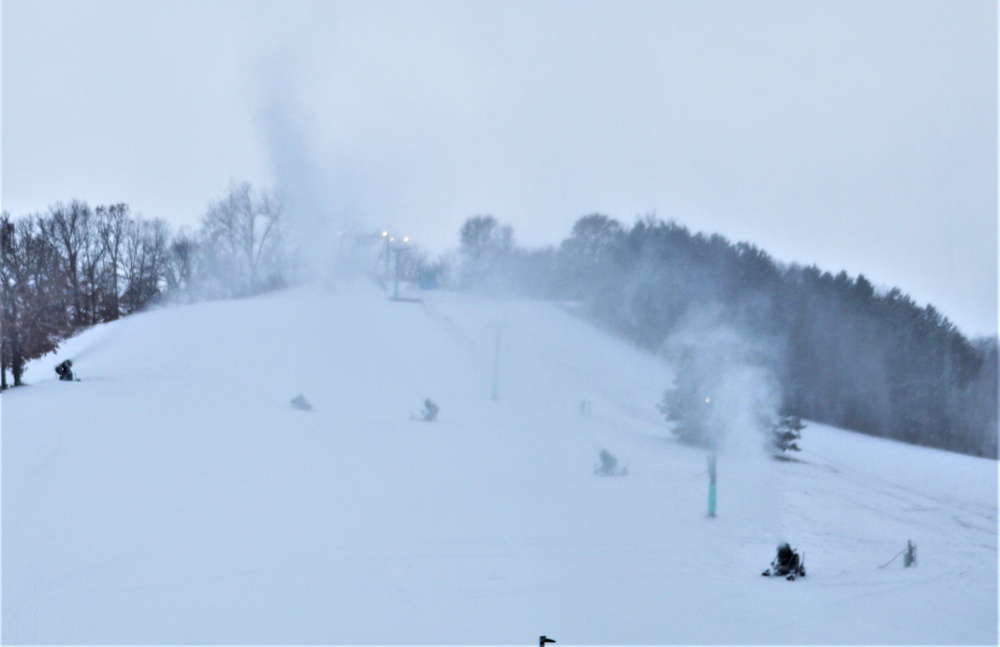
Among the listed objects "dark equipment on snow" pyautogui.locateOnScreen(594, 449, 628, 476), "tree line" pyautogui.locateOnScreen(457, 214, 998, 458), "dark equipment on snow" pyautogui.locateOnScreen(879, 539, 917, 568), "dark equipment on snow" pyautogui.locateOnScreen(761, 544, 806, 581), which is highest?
"tree line" pyautogui.locateOnScreen(457, 214, 998, 458)

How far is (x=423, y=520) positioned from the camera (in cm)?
1096

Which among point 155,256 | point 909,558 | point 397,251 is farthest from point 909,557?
point 155,256

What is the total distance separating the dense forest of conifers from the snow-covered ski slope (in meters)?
3.54

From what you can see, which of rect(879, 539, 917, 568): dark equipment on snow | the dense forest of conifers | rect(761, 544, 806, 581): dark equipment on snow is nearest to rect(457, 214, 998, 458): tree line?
the dense forest of conifers

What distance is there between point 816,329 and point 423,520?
23499mm

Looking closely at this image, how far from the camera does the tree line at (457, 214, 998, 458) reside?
89.2 feet

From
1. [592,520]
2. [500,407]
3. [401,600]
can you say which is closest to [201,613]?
[401,600]

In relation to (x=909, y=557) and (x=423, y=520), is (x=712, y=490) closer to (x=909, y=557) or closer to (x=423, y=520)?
(x=909, y=557)

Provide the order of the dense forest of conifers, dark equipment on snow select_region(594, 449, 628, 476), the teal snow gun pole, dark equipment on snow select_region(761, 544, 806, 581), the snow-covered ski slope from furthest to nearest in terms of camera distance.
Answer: the dense forest of conifers → dark equipment on snow select_region(594, 449, 628, 476) → the teal snow gun pole → dark equipment on snow select_region(761, 544, 806, 581) → the snow-covered ski slope

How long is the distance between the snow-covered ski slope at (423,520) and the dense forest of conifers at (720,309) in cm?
354

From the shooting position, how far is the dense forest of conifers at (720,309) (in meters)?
25.4

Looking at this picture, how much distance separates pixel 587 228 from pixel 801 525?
28800mm

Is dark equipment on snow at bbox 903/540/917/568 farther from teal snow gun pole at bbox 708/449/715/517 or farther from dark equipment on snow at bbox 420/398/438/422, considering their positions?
dark equipment on snow at bbox 420/398/438/422

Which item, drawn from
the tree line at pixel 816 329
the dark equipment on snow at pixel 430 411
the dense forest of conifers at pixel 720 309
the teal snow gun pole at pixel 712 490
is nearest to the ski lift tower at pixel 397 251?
the dense forest of conifers at pixel 720 309
